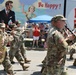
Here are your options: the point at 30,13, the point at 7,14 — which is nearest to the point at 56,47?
the point at 7,14

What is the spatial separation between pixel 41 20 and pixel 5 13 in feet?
18.3

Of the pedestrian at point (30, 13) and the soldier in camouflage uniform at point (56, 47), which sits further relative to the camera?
the pedestrian at point (30, 13)

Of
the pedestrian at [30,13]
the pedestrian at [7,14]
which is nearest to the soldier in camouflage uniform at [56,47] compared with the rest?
the pedestrian at [7,14]

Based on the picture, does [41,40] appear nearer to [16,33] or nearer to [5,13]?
[5,13]

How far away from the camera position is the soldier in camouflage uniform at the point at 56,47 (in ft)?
19.4

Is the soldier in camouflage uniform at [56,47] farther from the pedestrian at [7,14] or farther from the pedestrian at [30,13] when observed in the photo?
the pedestrian at [30,13]

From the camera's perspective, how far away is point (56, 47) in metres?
5.98

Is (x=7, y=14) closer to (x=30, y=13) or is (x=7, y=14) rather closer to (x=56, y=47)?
(x=30, y=13)

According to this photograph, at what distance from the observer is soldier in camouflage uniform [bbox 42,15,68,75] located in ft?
19.4

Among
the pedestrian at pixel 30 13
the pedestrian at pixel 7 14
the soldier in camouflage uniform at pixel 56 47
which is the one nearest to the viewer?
the soldier in camouflage uniform at pixel 56 47

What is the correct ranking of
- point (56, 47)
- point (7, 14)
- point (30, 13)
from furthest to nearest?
point (30, 13)
point (7, 14)
point (56, 47)

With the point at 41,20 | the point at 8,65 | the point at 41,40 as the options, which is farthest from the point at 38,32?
the point at 8,65

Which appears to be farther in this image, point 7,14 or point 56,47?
point 7,14

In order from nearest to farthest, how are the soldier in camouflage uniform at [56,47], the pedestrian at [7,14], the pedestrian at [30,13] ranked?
the soldier in camouflage uniform at [56,47] < the pedestrian at [7,14] < the pedestrian at [30,13]
